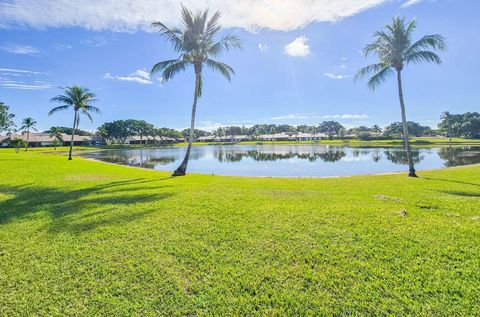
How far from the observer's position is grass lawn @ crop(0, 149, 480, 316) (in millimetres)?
3059

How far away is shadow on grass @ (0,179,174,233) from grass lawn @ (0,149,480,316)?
77mm

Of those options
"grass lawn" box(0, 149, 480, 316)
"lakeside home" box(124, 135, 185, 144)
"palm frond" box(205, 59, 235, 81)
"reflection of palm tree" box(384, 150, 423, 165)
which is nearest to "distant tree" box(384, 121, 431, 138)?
"reflection of palm tree" box(384, 150, 423, 165)

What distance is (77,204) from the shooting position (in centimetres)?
734

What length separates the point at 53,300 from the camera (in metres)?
3.15

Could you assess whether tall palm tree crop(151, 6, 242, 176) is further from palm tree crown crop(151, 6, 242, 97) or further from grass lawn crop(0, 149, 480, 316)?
grass lawn crop(0, 149, 480, 316)

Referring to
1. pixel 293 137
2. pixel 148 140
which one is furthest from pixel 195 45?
pixel 293 137

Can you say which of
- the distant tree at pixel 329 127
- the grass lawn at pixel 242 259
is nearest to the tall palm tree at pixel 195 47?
the grass lawn at pixel 242 259

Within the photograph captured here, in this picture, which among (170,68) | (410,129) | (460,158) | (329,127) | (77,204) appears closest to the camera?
(77,204)

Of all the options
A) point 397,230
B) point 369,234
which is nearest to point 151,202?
point 369,234

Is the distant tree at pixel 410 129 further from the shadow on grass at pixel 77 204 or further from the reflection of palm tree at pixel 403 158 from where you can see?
the shadow on grass at pixel 77 204

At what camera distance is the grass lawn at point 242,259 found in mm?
3059

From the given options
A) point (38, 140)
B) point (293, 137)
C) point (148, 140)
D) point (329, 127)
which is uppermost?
point (329, 127)

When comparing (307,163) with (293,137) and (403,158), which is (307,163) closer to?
(403,158)

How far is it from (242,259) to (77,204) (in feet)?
19.7
